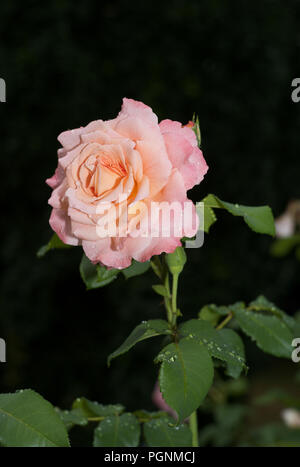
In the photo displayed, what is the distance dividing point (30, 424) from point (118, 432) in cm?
16

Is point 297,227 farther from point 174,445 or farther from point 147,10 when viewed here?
point 147,10

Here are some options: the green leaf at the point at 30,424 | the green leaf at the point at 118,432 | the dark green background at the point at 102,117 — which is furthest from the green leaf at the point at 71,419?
the dark green background at the point at 102,117

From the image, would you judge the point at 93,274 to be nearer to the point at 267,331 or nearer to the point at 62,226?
the point at 62,226

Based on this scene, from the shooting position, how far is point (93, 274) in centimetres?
52

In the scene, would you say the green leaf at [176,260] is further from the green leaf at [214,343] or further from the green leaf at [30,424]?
the green leaf at [30,424]

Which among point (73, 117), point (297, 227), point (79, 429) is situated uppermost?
point (73, 117)

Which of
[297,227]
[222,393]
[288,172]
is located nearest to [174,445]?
[297,227]

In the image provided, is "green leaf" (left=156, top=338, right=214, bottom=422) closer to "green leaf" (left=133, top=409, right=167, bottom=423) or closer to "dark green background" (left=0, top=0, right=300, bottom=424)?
"green leaf" (left=133, top=409, right=167, bottom=423)

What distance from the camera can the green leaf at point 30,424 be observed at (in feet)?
1.28

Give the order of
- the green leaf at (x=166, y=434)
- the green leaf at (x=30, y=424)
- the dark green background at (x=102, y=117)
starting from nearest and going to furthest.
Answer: the green leaf at (x=30, y=424)
the green leaf at (x=166, y=434)
the dark green background at (x=102, y=117)

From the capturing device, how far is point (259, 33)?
6.84 feet

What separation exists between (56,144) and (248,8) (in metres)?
0.94

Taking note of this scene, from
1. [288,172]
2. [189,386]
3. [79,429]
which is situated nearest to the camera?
[189,386]

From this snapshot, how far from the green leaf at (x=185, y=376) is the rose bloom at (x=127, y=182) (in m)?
0.09
